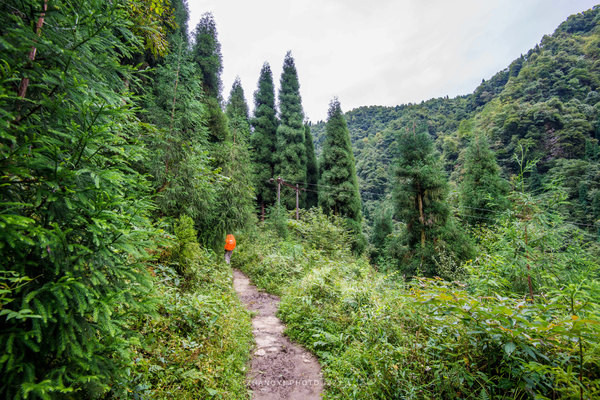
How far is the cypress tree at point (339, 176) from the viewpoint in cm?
1762

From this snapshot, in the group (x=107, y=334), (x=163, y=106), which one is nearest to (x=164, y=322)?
(x=107, y=334)


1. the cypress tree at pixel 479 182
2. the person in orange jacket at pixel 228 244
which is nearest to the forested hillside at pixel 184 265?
the person in orange jacket at pixel 228 244

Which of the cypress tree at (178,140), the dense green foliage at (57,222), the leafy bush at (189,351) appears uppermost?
the cypress tree at (178,140)

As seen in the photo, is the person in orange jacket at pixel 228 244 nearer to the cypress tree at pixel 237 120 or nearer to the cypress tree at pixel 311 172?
the cypress tree at pixel 237 120

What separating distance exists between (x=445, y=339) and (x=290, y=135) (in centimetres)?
2009

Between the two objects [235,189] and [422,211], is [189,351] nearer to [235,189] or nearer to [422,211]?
[235,189]

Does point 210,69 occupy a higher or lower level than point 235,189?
higher

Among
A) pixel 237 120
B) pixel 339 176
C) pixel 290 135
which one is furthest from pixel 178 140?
pixel 290 135

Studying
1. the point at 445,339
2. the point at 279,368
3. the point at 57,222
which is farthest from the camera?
the point at 279,368

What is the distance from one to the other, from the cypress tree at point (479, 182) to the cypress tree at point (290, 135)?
1170cm

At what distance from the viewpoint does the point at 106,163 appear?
211 cm

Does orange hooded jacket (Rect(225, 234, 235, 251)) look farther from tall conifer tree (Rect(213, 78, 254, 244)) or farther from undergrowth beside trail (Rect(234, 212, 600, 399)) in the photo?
undergrowth beside trail (Rect(234, 212, 600, 399))

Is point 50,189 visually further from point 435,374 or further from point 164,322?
point 435,374

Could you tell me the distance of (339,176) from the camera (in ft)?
59.3
